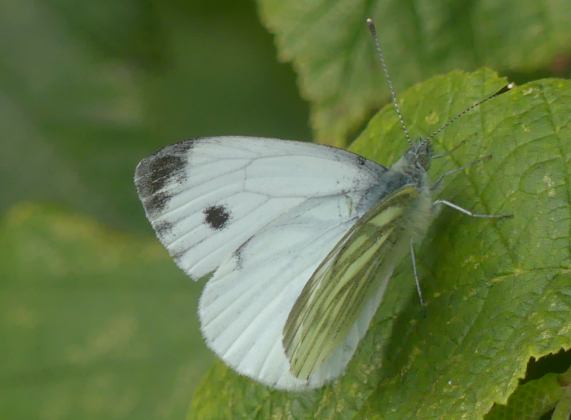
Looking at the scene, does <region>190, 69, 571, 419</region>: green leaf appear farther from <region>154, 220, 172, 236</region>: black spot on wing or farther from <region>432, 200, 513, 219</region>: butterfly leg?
<region>154, 220, 172, 236</region>: black spot on wing

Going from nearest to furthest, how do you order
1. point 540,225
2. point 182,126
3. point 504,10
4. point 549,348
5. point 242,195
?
point 549,348 < point 540,225 < point 242,195 < point 504,10 < point 182,126

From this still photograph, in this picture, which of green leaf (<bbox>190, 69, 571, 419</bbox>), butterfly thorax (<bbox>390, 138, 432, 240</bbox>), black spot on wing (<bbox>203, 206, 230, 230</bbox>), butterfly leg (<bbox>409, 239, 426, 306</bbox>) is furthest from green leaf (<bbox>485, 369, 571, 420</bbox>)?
black spot on wing (<bbox>203, 206, 230, 230</bbox>)

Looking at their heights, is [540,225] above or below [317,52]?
below

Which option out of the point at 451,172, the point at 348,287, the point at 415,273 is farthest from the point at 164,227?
the point at 451,172

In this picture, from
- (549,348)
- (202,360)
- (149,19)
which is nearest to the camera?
(549,348)

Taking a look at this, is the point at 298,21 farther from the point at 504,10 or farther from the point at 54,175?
the point at 54,175

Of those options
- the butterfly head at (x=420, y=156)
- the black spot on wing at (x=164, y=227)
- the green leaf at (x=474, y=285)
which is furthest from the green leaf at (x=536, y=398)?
the black spot on wing at (x=164, y=227)

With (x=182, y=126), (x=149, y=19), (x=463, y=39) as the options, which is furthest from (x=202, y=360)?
(x=463, y=39)

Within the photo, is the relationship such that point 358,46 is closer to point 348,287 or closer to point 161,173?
point 161,173
